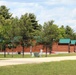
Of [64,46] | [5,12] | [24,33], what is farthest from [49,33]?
[5,12]

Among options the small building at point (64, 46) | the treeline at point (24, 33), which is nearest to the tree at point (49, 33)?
the treeline at point (24, 33)

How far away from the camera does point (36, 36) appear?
5384 cm

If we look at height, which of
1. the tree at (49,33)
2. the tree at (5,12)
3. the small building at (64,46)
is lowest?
the small building at (64,46)

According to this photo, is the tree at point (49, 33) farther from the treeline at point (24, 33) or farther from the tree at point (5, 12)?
the tree at point (5, 12)

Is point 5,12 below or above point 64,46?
above

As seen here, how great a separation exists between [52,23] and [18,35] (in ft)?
26.4

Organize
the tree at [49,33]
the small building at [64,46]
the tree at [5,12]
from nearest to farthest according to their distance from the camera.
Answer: the tree at [49,33] < the small building at [64,46] < the tree at [5,12]

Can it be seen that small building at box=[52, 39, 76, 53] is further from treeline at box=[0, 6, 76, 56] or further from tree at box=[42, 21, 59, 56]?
tree at box=[42, 21, 59, 56]

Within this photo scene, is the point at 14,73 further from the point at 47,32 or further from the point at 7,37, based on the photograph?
the point at 47,32

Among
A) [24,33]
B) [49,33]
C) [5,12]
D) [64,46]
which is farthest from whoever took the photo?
[5,12]

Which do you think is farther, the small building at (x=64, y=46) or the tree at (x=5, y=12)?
the tree at (x=5, y=12)

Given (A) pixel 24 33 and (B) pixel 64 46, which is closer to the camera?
(A) pixel 24 33

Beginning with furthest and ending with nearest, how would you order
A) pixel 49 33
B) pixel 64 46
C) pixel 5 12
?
pixel 5 12 < pixel 64 46 < pixel 49 33

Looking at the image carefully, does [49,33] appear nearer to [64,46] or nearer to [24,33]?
[24,33]
